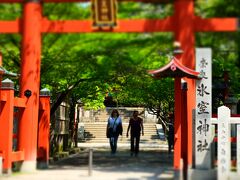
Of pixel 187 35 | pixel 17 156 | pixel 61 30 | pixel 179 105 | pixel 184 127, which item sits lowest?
pixel 17 156

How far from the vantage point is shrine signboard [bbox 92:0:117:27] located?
42.8 ft

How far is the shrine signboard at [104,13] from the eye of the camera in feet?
42.8

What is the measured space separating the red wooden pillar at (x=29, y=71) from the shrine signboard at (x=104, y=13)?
178cm

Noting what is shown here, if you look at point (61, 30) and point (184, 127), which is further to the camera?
point (184, 127)

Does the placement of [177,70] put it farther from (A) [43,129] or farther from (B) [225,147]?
(A) [43,129]

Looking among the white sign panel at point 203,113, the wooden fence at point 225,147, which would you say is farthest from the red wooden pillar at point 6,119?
the wooden fence at point 225,147

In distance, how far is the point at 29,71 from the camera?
44.4ft

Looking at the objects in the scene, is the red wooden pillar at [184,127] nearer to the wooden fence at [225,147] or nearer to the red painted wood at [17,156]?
the wooden fence at [225,147]

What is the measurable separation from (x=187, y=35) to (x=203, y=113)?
2348 millimetres

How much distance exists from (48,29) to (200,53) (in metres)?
4.58

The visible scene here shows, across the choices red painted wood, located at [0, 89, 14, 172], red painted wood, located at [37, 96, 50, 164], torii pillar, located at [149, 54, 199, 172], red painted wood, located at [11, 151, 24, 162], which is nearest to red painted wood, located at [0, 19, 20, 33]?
red painted wood, located at [0, 89, 14, 172]

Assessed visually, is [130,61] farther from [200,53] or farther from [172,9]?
[200,53]

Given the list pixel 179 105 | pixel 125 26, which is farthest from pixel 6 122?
pixel 179 105

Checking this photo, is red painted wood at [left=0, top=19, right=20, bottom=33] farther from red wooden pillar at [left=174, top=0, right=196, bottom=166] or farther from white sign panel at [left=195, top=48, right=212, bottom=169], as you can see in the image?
white sign panel at [left=195, top=48, right=212, bottom=169]
